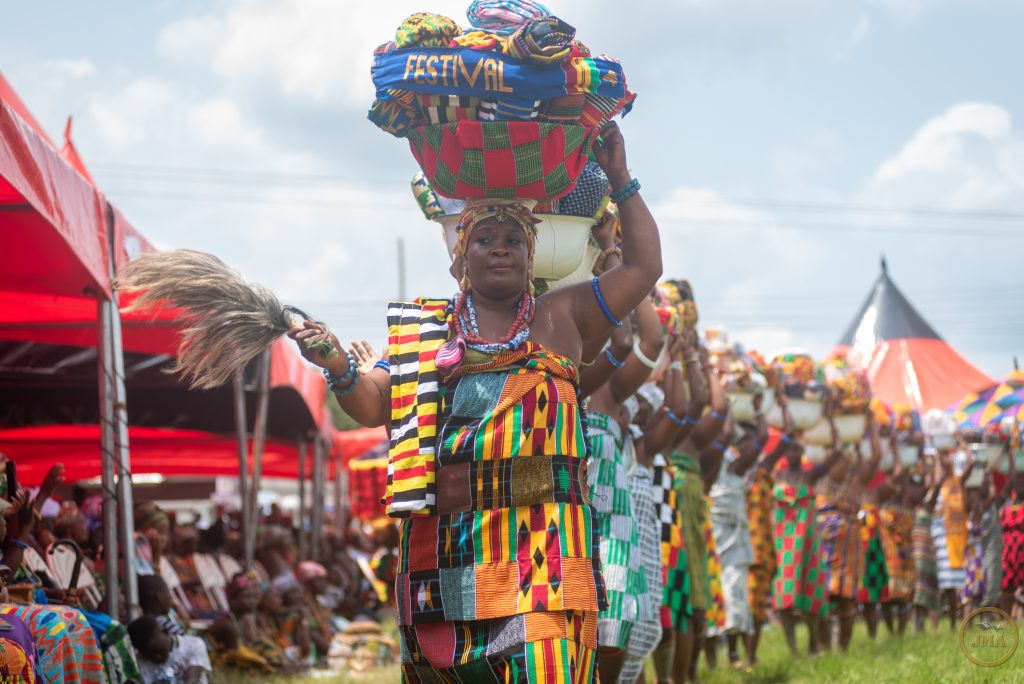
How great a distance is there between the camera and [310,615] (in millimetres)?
13703

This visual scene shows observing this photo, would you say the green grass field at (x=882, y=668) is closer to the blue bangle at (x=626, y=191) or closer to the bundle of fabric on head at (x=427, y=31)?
the blue bangle at (x=626, y=191)

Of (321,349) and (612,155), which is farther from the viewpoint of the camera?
(612,155)

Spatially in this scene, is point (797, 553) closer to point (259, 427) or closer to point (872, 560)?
point (872, 560)

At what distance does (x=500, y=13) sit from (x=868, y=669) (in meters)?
5.31

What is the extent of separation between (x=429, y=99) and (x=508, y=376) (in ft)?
3.20

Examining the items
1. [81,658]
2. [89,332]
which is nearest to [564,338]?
[81,658]

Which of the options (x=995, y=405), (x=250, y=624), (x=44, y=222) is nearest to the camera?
(x=44, y=222)

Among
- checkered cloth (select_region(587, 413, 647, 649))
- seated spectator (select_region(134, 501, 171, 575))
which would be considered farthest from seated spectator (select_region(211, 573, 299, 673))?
checkered cloth (select_region(587, 413, 647, 649))

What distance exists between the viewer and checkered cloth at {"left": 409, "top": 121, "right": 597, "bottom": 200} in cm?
423

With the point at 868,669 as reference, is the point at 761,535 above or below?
above

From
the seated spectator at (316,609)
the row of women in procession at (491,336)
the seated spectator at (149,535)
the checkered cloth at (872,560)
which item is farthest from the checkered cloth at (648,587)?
the seated spectator at (316,609)

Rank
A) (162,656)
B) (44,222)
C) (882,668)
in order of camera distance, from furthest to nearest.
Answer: (882,668) < (162,656) < (44,222)

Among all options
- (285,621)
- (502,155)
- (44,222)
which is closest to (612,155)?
(502,155)

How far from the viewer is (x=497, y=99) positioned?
4.14 m
